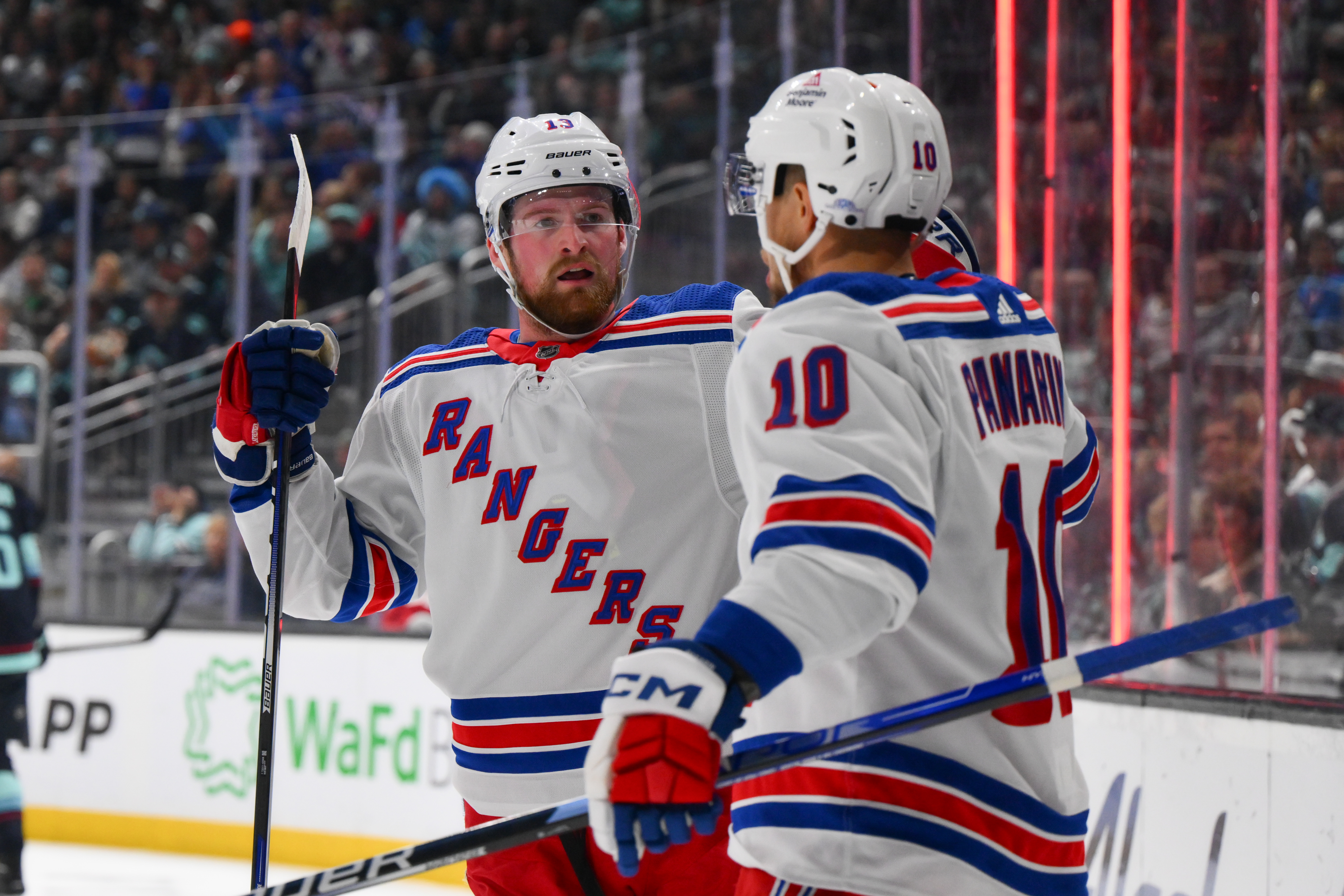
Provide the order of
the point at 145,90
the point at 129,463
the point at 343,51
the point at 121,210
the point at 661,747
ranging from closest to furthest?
1. the point at 661,747
2. the point at 129,463
3. the point at 121,210
4. the point at 343,51
5. the point at 145,90

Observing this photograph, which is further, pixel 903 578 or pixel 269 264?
pixel 269 264

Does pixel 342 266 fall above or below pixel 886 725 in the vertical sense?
above

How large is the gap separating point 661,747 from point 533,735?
0.84 metres

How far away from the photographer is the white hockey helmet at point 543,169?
7.05 feet

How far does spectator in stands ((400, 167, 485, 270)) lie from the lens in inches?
220

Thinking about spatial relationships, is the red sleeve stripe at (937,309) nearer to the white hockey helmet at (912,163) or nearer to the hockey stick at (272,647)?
the white hockey helmet at (912,163)

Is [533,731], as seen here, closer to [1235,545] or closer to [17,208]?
[1235,545]

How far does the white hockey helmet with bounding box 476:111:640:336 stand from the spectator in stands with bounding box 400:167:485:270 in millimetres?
3400

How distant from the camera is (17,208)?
674 cm

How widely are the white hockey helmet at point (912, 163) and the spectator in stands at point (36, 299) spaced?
5815mm

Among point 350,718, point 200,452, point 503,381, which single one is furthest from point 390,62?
point 503,381

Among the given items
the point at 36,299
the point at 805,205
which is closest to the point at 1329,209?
the point at 805,205

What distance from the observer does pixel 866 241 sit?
1.46m

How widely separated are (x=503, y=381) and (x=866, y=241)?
783mm
